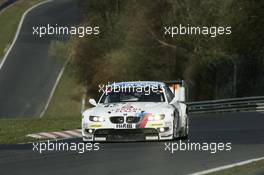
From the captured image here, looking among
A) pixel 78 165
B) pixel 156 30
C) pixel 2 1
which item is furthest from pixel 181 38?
pixel 78 165

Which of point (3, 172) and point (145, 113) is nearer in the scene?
point (3, 172)

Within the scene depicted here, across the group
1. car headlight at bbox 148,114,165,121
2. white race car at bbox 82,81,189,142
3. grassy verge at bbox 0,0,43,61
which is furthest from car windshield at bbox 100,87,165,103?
grassy verge at bbox 0,0,43,61

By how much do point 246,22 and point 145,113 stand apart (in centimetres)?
3190

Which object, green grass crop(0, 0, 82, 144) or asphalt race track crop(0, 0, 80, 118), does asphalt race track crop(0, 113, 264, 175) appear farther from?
asphalt race track crop(0, 0, 80, 118)

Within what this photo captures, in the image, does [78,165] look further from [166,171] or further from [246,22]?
[246,22]

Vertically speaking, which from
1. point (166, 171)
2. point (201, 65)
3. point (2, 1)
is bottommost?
point (166, 171)

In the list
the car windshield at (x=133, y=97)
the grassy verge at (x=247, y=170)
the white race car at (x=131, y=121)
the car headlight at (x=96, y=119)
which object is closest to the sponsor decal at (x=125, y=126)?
the white race car at (x=131, y=121)

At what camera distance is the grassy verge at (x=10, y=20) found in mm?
60781

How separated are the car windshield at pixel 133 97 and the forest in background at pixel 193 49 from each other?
93.0 feet

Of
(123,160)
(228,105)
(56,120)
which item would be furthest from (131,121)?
(228,105)

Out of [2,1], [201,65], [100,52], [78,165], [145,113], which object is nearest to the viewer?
[78,165]

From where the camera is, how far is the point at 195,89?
49.3 m

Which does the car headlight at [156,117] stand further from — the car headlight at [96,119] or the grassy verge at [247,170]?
the grassy verge at [247,170]

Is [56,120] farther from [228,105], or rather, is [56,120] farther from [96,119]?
[96,119]
